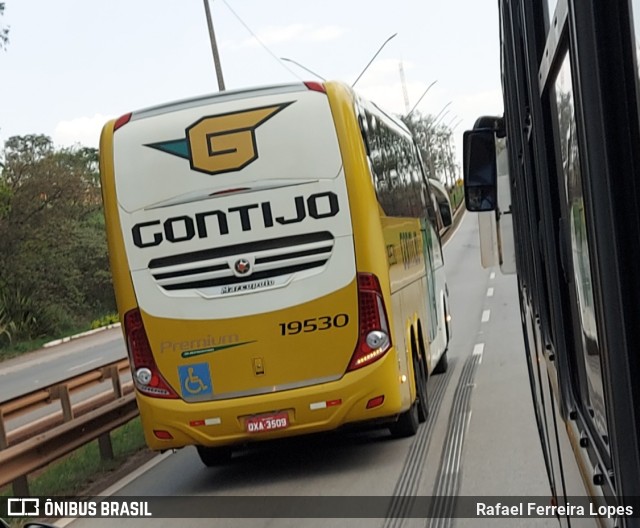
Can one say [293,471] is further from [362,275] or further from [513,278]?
[513,278]

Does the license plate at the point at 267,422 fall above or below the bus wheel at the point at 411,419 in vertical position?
above

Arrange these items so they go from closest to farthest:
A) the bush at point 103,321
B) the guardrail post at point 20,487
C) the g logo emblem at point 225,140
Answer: the g logo emblem at point 225,140
the guardrail post at point 20,487
the bush at point 103,321

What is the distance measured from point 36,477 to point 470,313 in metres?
13.9

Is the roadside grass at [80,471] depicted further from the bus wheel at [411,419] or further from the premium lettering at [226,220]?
the bus wheel at [411,419]

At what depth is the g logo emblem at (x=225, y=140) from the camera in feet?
30.3

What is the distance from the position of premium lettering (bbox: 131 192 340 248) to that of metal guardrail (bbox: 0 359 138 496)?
2.03m

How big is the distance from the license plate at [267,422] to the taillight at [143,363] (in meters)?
0.69

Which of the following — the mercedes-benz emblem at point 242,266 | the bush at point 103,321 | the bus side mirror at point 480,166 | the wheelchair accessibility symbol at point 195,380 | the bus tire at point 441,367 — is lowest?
the bush at point 103,321

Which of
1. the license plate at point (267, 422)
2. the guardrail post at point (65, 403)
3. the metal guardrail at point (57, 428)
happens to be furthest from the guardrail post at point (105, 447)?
the license plate at point (267, 422)

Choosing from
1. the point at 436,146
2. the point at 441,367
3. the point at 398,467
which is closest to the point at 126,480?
the point at 398,467

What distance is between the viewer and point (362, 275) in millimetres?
9156

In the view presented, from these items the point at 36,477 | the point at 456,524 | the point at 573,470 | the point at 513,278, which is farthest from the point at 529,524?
the point at 513,278

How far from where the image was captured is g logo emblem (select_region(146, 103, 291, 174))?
9.25 m

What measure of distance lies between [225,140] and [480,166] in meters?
3.63
